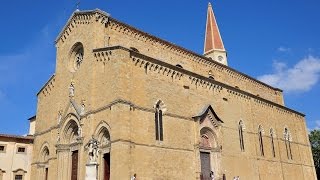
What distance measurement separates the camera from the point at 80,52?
23.0 m

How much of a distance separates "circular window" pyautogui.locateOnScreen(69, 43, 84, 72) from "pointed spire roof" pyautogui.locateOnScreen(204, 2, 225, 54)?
62.7 ft

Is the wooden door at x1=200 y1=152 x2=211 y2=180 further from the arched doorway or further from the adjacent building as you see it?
the adjacent building

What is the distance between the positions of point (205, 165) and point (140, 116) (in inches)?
231

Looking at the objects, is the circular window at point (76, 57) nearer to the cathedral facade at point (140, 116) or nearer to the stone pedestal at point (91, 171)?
the cathedral facade at point (140, 116)

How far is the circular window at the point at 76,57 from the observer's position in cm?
2267

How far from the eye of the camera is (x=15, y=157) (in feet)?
79.4

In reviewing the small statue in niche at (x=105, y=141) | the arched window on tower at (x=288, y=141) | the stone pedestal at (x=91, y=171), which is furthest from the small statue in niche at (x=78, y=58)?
the arched window on tower at (x=288, y=141)

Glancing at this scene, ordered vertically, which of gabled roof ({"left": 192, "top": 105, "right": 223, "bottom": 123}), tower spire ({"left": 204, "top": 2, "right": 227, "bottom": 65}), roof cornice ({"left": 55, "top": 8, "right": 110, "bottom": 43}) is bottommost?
gabled roof ({"left": 192, "top": 105, "right": 223, "bottom": 123})

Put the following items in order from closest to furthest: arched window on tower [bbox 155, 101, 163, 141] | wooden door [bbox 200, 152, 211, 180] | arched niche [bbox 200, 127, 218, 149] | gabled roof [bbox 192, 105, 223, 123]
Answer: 1. arched window on tower [bbox 155, 101, 163, 141]
2. wooden door [bbox 200, 152, 211, 180]
3. gabled roof [bbox 192, 105, 223, 123]
4. arched niche [bbox 200, 127, 218, 149]

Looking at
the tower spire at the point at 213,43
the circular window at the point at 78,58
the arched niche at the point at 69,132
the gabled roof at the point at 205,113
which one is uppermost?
the tower spire at the point at 213,43

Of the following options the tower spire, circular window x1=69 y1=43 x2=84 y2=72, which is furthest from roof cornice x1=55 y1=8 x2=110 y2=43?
the tower spire

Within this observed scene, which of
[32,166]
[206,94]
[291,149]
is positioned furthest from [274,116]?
[32,166]

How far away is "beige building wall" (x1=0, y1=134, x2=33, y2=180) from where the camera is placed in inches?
925

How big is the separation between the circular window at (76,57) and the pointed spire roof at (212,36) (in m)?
19.1
